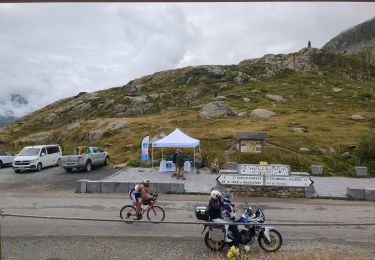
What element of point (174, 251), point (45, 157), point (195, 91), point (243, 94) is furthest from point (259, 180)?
point (195, 91)

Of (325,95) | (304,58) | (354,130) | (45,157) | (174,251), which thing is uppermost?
(304,58)

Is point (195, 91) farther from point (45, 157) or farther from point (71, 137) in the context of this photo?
point (45, 157)

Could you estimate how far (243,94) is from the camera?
74750mm

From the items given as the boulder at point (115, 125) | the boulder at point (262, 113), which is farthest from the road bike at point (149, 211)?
the boulder at point (262, 113)

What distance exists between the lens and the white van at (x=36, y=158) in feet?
98.8

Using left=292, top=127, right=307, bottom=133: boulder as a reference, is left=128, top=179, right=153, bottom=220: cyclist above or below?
below

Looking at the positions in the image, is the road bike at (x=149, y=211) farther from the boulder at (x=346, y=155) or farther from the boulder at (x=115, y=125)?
the boulder at (x=115, y=125)

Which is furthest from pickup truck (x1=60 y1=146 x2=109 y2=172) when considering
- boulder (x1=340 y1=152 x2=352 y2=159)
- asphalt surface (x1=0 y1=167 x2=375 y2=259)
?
boulder (x1=340 y1=152 x2=352 y2=159)

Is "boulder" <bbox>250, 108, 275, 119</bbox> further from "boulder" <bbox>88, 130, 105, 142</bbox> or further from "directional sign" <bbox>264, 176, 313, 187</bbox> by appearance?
"directional sign" <bbox>264, 176, 313, 187</bbox>

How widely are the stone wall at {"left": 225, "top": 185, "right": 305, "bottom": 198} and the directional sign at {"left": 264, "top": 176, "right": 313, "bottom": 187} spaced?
9.5 inches

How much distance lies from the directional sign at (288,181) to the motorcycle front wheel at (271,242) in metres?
9.47

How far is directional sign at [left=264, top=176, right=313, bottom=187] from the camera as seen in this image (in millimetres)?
20109

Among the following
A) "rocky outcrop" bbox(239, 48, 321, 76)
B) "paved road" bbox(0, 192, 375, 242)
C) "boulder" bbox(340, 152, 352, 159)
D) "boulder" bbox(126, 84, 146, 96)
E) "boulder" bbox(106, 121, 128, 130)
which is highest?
"rocky outcrop" bbox(239, 48, 321, 76)

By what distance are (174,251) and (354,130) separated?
37917 mm
